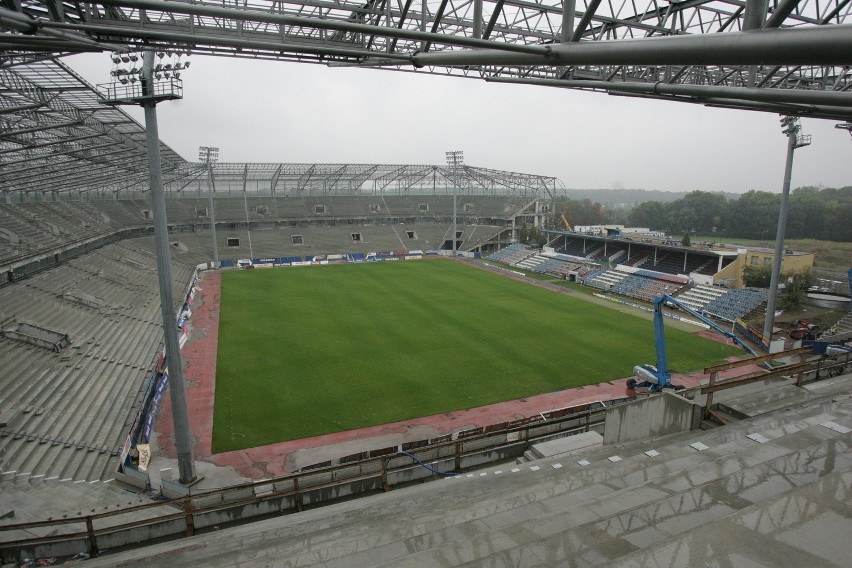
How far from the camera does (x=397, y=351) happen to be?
23.4m

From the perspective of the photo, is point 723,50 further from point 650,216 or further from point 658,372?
point 650,216

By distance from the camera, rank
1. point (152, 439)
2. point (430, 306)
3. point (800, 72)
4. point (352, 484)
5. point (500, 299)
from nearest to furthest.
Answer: point (352, 484), point (800, 72), point (152, 439), point (430, 306), point (500, 299)

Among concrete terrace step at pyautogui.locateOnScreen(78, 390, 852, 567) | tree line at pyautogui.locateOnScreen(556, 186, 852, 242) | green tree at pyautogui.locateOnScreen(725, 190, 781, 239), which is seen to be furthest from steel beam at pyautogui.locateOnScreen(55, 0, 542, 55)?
green tree at pyautogui.locateOnScreen(725, 190, 781, 239)

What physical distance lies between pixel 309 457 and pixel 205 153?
3890 centimetres

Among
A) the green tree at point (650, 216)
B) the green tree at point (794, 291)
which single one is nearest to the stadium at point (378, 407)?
the green tree at point (794, 291)

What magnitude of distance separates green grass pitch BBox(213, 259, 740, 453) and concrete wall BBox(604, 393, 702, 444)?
24.2 feet

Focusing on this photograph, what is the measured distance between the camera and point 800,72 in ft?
42.3

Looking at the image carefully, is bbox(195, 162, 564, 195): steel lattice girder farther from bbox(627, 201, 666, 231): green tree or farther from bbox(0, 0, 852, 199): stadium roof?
bbox(0, 0, 852, 199): stadium roof

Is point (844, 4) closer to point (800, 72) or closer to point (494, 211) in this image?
point (800, 72)

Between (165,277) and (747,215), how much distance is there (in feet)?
272

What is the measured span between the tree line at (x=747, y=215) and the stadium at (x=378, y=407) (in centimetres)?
3699

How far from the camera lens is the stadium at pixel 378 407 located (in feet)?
20.5

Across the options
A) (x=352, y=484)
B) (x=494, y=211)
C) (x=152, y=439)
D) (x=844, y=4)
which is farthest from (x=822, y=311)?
(x=494, y=211)

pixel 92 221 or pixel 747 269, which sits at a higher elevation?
pixel 92 221
